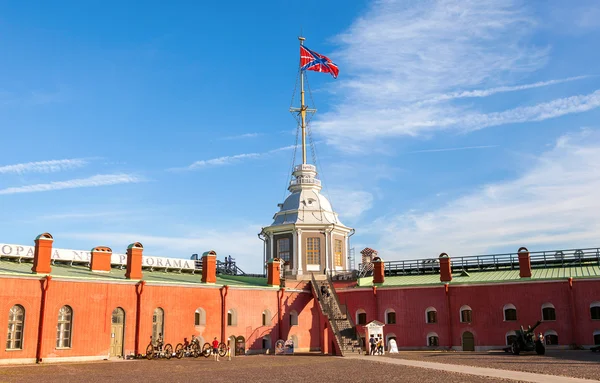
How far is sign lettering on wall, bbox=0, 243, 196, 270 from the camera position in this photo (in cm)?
3844

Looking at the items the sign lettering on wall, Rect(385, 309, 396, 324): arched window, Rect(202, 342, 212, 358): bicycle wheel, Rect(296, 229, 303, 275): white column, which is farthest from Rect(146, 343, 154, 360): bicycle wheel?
Rect(385, 309, 396, 324): arched window

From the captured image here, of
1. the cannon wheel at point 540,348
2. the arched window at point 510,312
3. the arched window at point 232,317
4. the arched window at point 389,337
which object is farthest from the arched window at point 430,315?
the arched window at point 232,317

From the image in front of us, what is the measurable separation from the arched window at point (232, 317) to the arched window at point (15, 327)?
13851mm

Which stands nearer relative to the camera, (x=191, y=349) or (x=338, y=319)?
(x=191, y=349)

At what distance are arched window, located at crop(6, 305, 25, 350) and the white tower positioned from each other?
20.7 metres

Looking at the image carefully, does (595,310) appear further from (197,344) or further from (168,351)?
(168,351)

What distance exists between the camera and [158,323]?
36.4 meters

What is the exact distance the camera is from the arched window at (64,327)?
32188 mm

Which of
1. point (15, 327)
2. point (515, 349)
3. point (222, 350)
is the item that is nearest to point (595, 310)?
point (515, 349)

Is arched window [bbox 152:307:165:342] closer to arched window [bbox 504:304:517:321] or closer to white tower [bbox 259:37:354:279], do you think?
white tower [bbox 259:37:354:279]

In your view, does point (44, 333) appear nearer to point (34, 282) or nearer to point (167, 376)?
point (34, 282)

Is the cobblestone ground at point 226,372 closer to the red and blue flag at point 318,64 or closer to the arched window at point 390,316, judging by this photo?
the arched window at point 390,316

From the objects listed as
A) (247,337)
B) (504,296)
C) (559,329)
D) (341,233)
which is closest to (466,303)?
(504,296)

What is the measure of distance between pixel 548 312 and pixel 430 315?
802 cm
